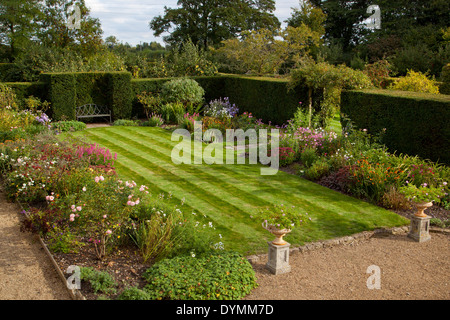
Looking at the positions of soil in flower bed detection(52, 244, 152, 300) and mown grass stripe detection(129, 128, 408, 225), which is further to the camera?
mown grass stripe detection(129, 128, 408, 225)

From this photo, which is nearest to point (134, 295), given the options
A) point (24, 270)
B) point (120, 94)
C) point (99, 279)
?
point (99, 279)

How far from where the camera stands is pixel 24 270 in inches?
202

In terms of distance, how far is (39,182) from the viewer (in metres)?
7.21

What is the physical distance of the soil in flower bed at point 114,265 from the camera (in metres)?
4.61

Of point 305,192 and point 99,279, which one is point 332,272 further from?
point 305,192

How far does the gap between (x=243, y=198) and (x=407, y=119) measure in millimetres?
4673

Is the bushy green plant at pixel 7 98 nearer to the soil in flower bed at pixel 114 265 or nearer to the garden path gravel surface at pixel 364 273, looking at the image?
the soil in flower bed at pixel 114 265

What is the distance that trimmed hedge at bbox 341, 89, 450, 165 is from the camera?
8.94m

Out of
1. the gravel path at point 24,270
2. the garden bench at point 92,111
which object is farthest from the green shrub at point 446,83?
the gravel path at point 24,270

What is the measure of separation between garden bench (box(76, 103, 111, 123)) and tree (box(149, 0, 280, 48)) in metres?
18.4

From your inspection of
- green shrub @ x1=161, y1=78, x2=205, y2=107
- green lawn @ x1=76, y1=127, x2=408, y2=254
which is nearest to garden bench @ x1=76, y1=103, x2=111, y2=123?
green shrub @ x1=161, y1=78, x2=205, y2=107

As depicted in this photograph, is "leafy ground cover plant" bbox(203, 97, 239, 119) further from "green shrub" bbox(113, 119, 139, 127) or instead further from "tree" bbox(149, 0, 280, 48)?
"tree" bbox(149, 0, 280, 48)
